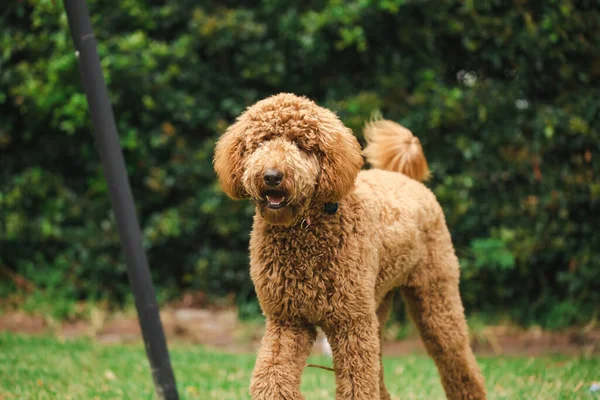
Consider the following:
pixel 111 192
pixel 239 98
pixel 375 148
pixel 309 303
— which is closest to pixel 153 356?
pixel 111 192

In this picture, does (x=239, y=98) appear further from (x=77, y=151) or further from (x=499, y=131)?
(x=499, y=131)

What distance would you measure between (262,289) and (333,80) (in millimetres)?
4273

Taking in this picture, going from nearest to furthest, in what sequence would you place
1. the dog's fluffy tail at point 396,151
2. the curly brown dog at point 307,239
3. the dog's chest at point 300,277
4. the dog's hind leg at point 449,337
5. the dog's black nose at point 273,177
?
the dog's black nose at point 273,177, the curly brown dog at point 307,239, the dog's chest at point 300,277, the dog's hind leg at point 449,337, the dog's fluffy tail at point 396,151

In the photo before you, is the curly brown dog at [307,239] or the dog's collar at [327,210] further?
the dog's collar at [327,210]

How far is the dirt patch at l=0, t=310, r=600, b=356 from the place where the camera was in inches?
225

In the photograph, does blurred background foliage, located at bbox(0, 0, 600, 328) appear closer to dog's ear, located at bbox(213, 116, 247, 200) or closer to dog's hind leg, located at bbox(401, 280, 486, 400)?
dog's hind leg, located at bbox(401, 280, 486, 400)

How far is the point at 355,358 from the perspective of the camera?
2.55m

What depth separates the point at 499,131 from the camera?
5.89 metres

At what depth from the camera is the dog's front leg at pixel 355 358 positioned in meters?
2.54

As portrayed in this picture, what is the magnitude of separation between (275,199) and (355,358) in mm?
697

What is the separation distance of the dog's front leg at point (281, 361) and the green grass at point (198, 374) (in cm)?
142

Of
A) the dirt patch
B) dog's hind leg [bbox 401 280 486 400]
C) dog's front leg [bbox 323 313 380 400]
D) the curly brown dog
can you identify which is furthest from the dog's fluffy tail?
the dirt patch

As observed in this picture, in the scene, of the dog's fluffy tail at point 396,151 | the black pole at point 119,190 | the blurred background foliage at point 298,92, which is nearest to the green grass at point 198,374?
the black pole at point 119,190

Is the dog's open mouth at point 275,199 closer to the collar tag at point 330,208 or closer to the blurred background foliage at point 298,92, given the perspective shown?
the collar tag at point 330,208
